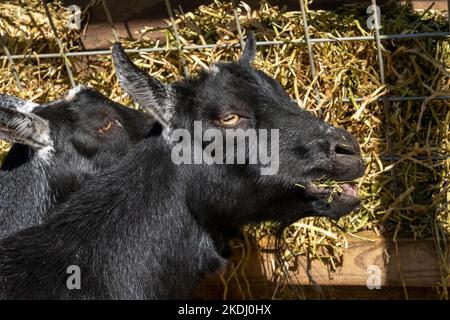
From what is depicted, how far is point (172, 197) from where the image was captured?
17.7ft

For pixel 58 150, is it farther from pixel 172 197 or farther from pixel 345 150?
pixel 345 150

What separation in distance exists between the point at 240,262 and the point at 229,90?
180 cm

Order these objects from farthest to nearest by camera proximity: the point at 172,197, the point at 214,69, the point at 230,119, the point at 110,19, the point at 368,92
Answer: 1. the point at 110,19
2. the point at 368,92
3. the point at 214,69
4. the point at 172,197
5. the point at 230,119

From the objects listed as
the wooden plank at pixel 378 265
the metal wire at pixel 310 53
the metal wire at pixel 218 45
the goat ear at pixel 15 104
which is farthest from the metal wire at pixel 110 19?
the wooden plank at pixel 378 265

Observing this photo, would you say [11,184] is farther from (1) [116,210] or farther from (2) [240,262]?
(2) [240,262]

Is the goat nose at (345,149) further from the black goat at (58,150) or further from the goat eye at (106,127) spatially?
the goat eye at (106,127)

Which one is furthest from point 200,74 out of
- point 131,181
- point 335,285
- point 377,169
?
point 335,285

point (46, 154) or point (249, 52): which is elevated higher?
point (249, 52)

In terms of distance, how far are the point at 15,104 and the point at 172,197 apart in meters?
1.51

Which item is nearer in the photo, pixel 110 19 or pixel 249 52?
pixel 249 52

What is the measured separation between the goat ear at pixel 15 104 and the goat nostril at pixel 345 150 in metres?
2.18

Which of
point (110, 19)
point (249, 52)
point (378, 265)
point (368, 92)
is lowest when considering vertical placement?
point (378, 265)

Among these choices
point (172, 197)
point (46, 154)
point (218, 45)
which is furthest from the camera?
point (218, 45)

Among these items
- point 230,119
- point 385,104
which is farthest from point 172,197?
point 385,104
